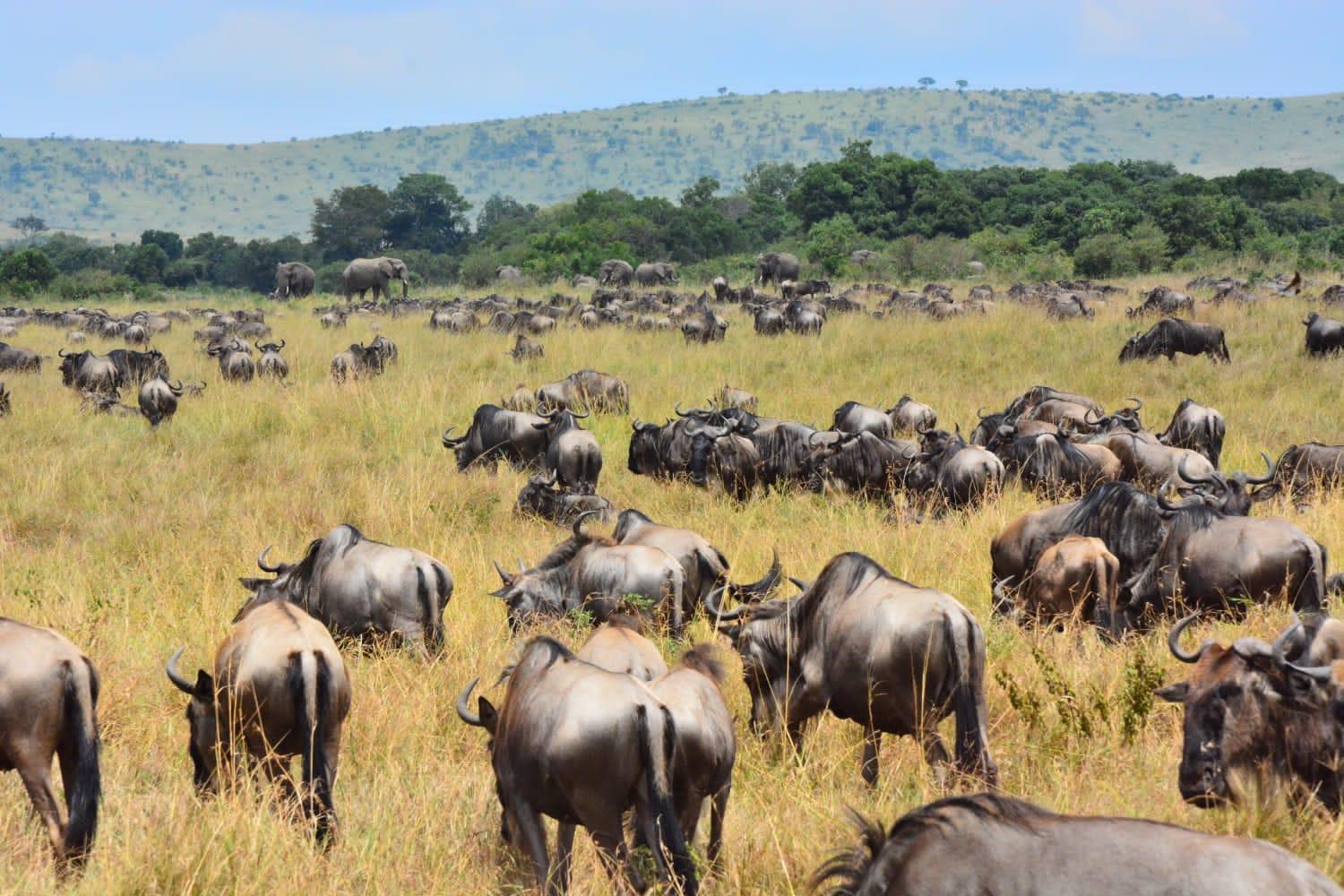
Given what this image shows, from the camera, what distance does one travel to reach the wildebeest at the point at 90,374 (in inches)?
726

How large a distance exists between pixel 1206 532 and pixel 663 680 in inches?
181

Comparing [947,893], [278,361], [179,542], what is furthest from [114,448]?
[947,893]

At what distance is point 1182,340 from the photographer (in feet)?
61.0

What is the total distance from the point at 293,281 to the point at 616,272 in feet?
37.8

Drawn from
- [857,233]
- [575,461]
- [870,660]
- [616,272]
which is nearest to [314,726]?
[870,660]

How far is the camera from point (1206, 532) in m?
7.50

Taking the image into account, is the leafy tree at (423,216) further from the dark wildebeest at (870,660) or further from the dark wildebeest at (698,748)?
the dark wildebeest at (698,748)

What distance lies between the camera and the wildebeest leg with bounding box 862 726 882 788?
5441 millimetres

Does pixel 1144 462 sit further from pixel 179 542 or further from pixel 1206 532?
pixel 179 542

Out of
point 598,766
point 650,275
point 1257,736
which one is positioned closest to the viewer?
point 598,766

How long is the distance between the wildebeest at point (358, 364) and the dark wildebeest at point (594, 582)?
36.6ft

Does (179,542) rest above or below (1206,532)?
below

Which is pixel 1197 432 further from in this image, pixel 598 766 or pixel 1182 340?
pixel 598 766

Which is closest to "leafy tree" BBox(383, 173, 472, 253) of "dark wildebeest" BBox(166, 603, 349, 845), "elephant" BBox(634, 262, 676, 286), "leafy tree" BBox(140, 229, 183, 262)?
"leafy tree" BBox(140, 229, 183, 262)
